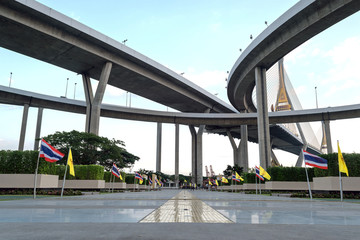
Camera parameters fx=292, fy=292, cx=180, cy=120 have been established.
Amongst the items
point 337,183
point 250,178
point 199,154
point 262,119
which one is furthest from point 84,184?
point 199,154

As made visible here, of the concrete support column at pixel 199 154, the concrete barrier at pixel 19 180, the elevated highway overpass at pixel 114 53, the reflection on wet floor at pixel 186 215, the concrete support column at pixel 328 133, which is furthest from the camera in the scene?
the concrete support column at pixel 199 154

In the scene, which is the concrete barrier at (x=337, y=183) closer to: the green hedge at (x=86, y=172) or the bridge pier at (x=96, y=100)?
the green hedge at (x=86, y=172)

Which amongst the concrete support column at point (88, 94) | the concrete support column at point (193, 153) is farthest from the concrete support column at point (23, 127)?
the concrete support column at point (193, 153)

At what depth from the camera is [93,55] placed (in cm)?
5081

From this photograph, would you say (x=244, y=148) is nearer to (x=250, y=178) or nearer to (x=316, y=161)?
(x=250, y=178)

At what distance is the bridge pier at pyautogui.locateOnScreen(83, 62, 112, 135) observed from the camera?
53.7m

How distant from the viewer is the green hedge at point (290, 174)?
3562cm

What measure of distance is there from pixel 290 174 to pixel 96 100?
3769cm

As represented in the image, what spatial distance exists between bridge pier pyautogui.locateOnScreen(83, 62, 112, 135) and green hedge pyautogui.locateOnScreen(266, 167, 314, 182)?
1338 inches

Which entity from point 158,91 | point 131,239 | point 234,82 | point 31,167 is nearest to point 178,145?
point 158,91

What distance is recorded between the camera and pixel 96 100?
56.6 metres

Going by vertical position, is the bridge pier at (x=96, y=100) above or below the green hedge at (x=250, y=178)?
above

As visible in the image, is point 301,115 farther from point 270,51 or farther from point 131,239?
point 131,239

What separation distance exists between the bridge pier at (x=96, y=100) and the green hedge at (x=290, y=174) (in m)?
34.0
